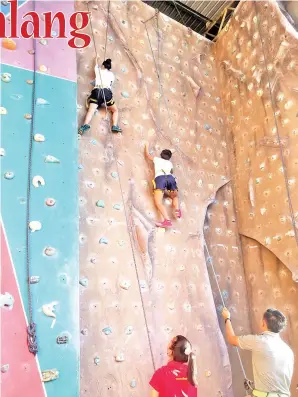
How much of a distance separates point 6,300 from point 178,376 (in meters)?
1.22

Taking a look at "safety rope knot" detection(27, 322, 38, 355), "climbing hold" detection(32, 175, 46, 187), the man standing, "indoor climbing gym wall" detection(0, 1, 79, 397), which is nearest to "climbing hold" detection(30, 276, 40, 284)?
"indoor climbing gym wall" detection(0, 1, 79, 397)

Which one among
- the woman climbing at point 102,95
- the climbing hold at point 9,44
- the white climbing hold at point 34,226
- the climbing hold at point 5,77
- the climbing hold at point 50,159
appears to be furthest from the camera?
the woman climbing at point 102,95

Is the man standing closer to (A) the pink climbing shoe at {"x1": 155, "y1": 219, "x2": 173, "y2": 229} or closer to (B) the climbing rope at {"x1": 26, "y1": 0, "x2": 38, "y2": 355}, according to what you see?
(B) the climbing rope at {"x1": 26, "y1": 0, "x2": 38, "y2": 355}

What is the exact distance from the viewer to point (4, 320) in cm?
279

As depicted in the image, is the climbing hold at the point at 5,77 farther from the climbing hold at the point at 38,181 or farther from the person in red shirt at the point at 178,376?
the person in red shirt at the point at 178,376

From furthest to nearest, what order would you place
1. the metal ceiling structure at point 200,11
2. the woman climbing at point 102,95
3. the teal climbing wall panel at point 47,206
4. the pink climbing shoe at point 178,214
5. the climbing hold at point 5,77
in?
the metal ceiling structure at point 200,11 → the pink climbing shoe at point 178,214 → the woman climbing at point 102,95 → the climbing hold at point 5,77 → the teal climbing wall panel at point 47,206

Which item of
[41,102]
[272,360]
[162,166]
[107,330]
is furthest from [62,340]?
[162,166]

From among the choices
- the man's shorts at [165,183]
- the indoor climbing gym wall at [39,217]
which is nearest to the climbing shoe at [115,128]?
the man's shorts at [165,183]

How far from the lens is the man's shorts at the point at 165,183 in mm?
4555

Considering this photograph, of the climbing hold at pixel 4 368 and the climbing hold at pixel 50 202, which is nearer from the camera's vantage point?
the climbing hold at pixel 4 368

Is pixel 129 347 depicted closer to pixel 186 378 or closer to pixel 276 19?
pixel 186 378

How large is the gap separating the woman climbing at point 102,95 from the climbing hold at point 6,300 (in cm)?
203

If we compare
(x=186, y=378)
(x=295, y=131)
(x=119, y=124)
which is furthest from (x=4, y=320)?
(x=295, y=131)

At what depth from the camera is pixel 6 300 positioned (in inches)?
112
